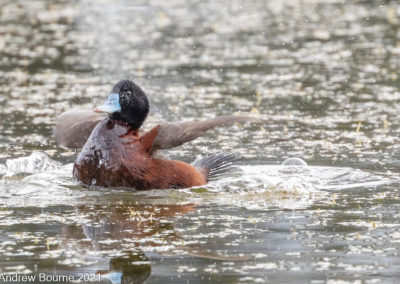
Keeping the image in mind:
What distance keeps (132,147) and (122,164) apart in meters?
0.17

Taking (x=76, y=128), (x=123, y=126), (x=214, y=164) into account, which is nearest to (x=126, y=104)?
(x=123, y=126)

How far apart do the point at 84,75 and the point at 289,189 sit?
6.44m

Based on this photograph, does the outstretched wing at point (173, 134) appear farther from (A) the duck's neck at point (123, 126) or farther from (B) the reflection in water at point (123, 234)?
(B) the reflection in water at point (123, 234)

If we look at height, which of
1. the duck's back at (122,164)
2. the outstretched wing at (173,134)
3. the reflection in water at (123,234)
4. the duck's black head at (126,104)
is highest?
the duck's black head at (126,104)

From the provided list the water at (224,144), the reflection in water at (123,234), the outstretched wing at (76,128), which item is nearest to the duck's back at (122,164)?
the water at (224,144)

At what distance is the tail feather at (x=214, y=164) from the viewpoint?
856cm

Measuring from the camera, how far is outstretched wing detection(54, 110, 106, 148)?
838 centimetres

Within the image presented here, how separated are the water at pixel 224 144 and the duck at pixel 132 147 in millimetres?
122

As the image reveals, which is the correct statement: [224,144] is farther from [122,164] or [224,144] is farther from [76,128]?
[122,164]

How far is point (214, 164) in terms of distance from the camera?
28.3 feet

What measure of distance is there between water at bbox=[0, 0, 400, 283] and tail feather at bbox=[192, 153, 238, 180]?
12 cm

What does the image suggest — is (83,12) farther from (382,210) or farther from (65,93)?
(382,210)

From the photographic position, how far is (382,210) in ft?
23.1

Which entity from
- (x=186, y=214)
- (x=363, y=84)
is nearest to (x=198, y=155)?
(x=186, y=214)
